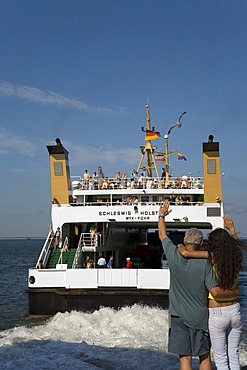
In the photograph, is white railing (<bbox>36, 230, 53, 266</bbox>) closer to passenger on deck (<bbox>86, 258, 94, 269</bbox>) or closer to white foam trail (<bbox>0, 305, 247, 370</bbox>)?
passenger on deck (<bbox>86, 258, 94, 269</bbox>)

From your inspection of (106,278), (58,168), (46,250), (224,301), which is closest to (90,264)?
(46,250)

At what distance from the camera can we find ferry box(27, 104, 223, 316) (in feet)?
46.6

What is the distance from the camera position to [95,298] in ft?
46.4

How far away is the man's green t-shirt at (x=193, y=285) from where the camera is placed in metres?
4.55

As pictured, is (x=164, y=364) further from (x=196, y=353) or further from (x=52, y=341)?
(x=196, y=353)

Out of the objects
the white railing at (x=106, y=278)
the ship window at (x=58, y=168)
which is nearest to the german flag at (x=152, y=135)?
the ship window at (x=58, y=168)

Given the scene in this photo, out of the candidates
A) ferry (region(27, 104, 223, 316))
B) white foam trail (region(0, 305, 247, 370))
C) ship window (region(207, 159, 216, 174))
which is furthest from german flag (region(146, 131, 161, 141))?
white foam trail (region(0, 305, 247, 370))

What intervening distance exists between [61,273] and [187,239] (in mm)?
10396

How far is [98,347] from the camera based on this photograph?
10219mm

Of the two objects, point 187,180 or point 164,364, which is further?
point 187,180

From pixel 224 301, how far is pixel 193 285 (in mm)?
319

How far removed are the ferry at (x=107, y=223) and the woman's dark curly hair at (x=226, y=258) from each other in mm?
9735

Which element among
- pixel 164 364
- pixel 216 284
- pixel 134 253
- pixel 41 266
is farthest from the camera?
pixel 134 253

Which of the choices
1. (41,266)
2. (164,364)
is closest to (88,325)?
(41,266)
